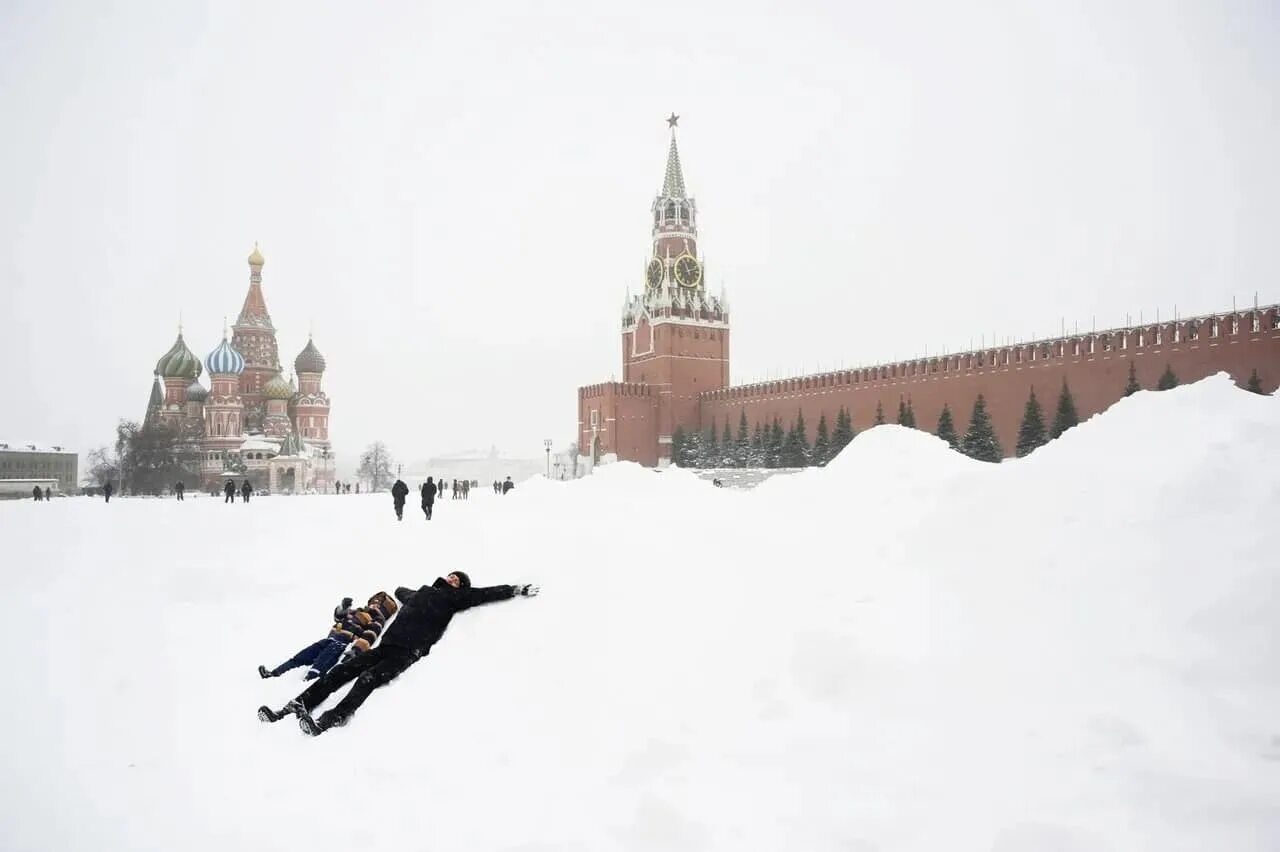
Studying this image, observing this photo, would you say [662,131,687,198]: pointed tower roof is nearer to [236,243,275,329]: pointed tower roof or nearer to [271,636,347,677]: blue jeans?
[236,243,275,329]: pointed tower roof

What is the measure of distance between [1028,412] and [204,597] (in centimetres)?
3001

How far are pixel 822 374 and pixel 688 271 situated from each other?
16.0 metres

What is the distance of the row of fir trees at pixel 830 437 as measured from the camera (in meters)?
31.9

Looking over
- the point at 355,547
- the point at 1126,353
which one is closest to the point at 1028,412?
the point at 1126,353

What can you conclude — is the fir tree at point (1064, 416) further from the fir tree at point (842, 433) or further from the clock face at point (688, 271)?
the clock face at point (688, 271)

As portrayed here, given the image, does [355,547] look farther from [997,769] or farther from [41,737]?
[997,769]

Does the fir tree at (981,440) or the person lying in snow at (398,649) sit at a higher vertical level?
the fir tree at (981,440)

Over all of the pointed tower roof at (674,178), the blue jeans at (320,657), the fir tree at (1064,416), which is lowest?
the blue jeans at (320,657)

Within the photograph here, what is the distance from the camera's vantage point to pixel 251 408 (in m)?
59.8

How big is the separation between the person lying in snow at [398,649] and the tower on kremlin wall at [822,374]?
2874cm

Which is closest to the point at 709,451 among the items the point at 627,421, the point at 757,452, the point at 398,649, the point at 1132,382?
the point at 757,452

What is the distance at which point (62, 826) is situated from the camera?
15.6 feet

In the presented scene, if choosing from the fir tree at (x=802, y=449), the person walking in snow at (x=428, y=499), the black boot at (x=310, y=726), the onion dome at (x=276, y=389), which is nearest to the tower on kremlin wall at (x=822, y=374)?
the fir tree at (x=802, y=449)

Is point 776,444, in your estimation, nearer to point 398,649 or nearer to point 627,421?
Answer: point 627,421
